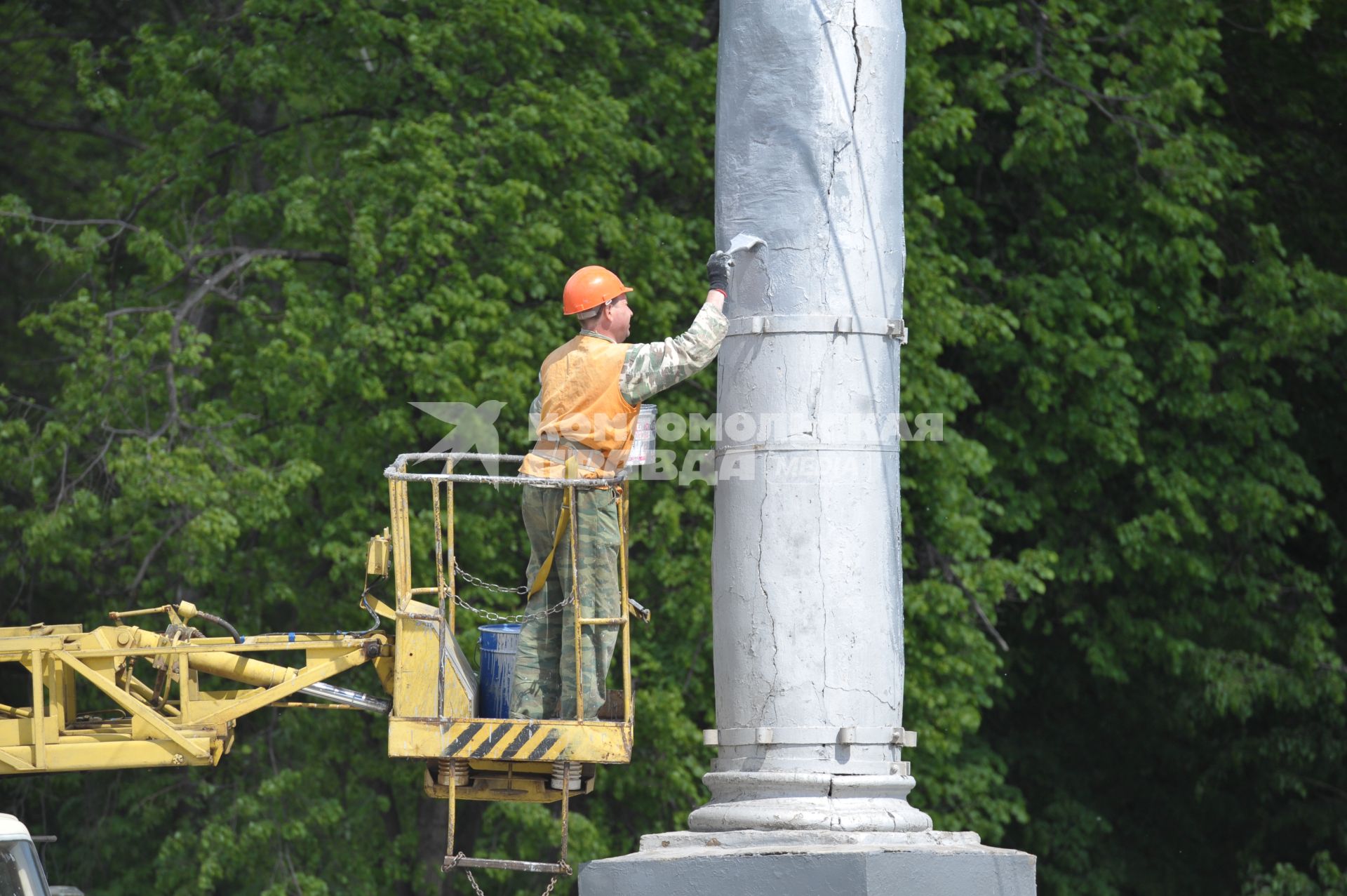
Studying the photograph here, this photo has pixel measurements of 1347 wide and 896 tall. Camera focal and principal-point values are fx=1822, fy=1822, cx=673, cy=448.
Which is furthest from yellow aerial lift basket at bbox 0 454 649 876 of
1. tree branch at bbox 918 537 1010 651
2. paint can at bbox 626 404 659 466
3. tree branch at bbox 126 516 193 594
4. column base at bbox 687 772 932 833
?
tree branch at bbox 918 537 1010 651

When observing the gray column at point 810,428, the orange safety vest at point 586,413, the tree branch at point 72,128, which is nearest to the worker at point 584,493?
the orange safety vest at point 586,413

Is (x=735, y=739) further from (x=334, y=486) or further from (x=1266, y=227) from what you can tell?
(x=1266, y=227)

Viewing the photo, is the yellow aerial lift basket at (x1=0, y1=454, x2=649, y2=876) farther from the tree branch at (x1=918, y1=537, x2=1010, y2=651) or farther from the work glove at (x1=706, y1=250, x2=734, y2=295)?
the tree branch at (x1=918, y1=537, x2=1010, y2=651)

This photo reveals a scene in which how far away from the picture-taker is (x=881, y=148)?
21.0 feet

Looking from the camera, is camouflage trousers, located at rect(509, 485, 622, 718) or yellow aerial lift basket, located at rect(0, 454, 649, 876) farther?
camouflage trousers, located at rect(509, 485, 622, 718)

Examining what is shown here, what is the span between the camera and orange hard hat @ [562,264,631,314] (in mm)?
7355

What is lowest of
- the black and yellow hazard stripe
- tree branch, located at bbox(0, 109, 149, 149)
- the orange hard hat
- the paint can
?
the black and yellow hazard stripe

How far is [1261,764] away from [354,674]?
369 inches

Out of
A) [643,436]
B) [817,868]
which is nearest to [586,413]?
[643,436]

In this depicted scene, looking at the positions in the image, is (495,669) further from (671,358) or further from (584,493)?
(671,358)

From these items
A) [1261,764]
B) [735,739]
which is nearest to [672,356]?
[735,739]

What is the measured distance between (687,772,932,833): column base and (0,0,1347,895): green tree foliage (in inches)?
346

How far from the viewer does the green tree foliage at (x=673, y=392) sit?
603 inches

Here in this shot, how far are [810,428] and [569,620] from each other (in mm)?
1638
